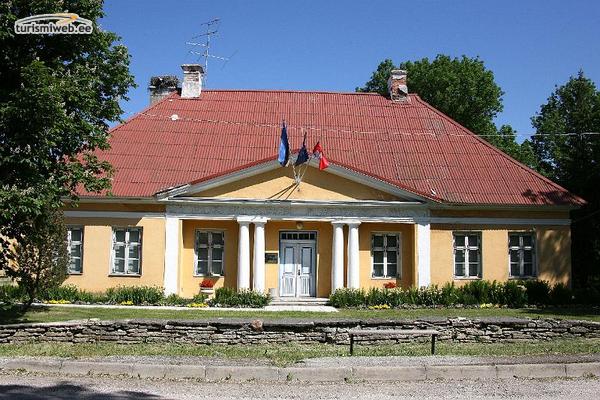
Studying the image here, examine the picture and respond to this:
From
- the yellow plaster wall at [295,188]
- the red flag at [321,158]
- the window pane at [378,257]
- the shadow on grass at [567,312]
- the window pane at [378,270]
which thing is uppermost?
the red flag at [321,158]

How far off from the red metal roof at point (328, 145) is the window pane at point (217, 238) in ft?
6.48

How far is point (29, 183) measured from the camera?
12.2 meters

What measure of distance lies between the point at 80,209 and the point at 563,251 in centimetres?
1593

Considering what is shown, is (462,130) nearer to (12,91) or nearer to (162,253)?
(162,253)

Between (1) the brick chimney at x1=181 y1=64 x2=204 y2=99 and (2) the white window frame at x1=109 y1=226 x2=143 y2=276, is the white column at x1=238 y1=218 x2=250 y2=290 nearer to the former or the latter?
(2) the white window frame at x1=109 y1=226 x2=143 y2=276

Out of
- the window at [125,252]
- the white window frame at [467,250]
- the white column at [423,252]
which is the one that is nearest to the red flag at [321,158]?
the white column at [423,252]

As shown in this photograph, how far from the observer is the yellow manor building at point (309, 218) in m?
20.7

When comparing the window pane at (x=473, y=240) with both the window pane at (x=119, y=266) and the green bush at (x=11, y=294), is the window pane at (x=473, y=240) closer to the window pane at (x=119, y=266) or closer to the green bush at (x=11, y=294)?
the window pane at (x=119, y=266)

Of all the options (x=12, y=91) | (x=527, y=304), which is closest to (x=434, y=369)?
(x=12, y=91)

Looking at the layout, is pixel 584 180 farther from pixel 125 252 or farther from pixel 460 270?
pixel 125 252

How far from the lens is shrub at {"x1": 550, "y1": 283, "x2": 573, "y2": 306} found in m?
20.5

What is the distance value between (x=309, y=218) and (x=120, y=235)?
6.18 metres

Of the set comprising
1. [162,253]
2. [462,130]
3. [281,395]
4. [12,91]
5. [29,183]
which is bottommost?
[281,395]

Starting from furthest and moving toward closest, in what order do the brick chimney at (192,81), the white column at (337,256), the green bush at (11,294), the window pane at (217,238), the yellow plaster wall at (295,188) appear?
the brick chimney at (192,81), the window pane at (217,238), the white column at (337,256), the yellow plaster wall at (295,188), the green bush at (11,294)
